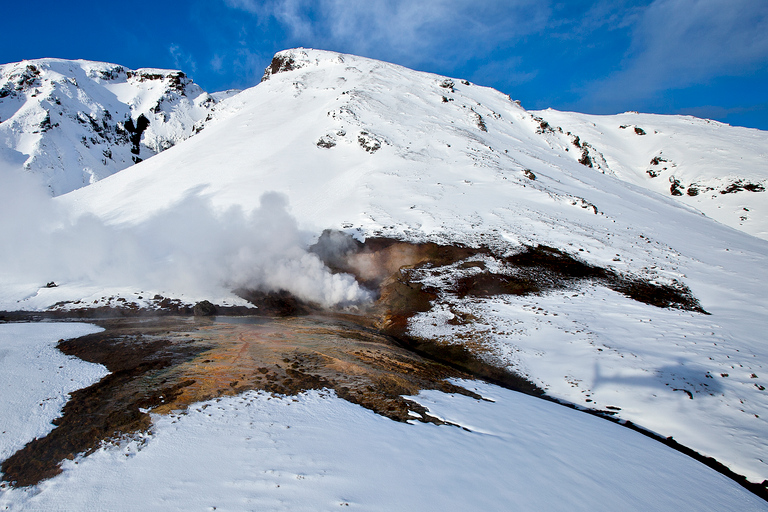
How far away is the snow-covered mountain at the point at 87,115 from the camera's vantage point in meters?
59.4

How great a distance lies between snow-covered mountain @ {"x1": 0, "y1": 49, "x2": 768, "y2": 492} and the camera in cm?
937

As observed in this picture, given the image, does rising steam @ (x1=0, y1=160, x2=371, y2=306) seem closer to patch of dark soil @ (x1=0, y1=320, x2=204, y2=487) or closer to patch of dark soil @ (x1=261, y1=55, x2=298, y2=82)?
patch of dark soil @ (x1=0, y1=320, x2=204, y2=487)

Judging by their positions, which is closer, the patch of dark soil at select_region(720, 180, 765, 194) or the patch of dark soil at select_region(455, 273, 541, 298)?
the patch of dark soil at select_region(455, 273, 541, 298)

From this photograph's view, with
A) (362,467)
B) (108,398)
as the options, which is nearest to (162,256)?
(108,398)

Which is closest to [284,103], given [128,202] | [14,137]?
[128,202]

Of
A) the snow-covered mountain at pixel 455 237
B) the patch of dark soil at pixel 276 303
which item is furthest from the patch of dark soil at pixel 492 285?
the patch of dark soil at pixel 276 303

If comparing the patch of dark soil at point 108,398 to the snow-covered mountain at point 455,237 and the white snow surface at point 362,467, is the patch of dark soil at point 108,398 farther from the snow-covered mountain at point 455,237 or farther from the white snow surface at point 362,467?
the snow-covered mountain at point 455,237

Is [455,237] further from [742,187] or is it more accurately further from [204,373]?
[742,187]

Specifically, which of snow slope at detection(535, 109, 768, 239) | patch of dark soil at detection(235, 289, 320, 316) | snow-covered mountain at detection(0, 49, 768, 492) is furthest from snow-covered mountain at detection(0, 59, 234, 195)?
snow slope at detection(535, 109, 768, 239)

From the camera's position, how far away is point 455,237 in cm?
1981

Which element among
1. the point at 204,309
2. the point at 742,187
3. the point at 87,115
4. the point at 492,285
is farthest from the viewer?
the point at 87,115

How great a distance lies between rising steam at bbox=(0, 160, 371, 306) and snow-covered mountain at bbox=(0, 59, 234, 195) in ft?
100

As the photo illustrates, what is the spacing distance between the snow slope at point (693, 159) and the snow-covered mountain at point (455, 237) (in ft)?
1.80

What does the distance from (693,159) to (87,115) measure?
109944 millimetres
